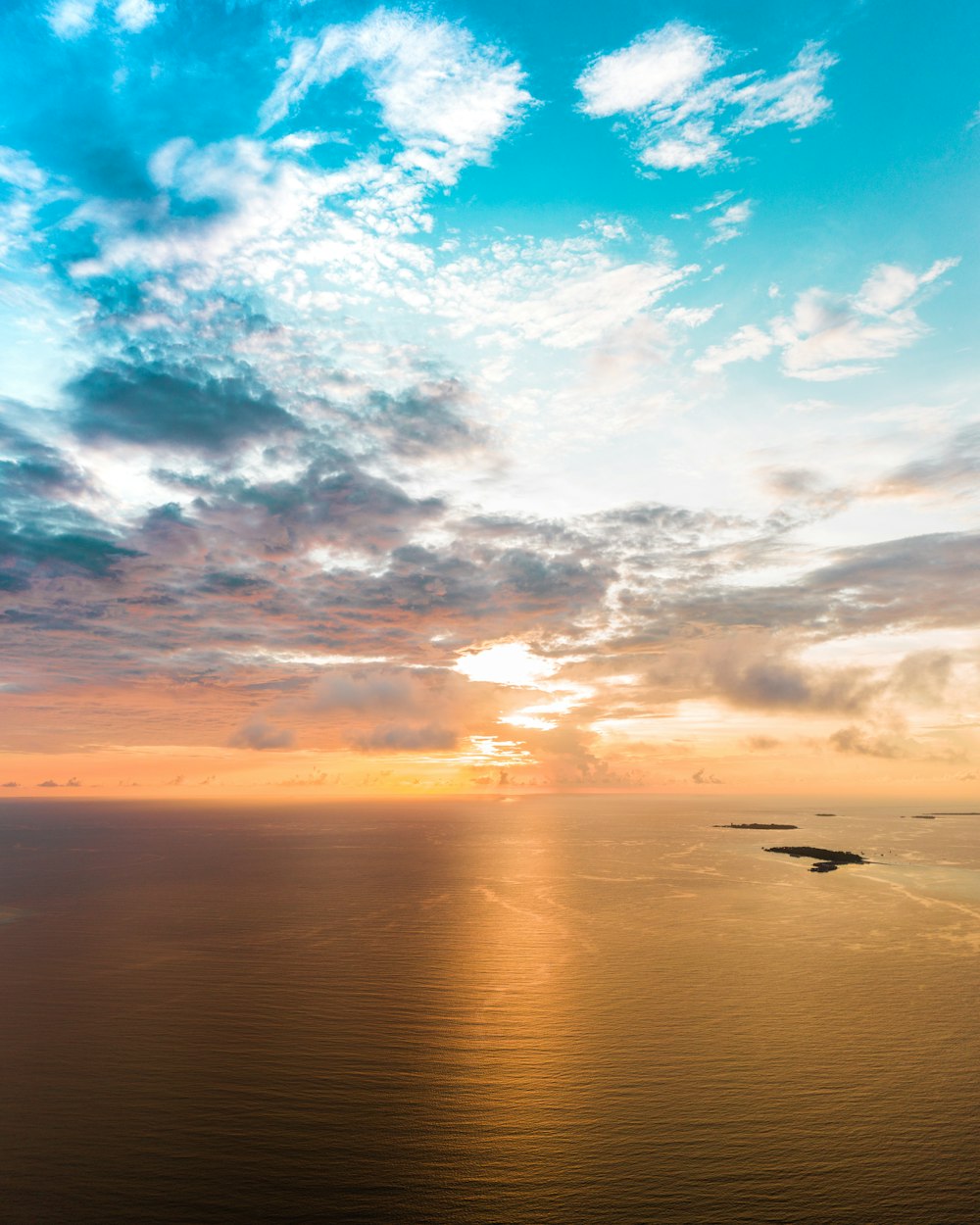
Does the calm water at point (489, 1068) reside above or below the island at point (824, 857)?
above

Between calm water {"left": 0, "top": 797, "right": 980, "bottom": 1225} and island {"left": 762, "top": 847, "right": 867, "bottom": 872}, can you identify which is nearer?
calm water {"left": 0, "top": 797, "right": 980, "bottom": 1225}

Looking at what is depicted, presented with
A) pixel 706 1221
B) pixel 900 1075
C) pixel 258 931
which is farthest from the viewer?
pixel 258 931

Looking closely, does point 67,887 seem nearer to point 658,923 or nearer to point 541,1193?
point 658,923

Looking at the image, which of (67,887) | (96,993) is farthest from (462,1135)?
(67,887)

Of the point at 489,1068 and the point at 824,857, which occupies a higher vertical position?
the point at 489,1068

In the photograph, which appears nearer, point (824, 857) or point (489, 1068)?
point (489, 1068)
